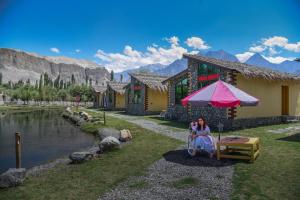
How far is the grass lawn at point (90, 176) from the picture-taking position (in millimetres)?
5980

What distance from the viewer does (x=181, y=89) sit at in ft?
71.9

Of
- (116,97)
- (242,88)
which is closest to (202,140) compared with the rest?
(242,88)

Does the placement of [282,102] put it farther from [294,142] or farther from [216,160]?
[216,160]

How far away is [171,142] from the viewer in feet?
37.4

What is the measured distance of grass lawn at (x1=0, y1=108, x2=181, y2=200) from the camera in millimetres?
5980

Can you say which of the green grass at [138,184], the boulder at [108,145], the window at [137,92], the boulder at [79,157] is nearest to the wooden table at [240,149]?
the green grass at [138,184]

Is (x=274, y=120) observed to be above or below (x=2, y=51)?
below

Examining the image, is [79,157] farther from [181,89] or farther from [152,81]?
[152,81]

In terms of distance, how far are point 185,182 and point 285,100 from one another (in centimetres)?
1644

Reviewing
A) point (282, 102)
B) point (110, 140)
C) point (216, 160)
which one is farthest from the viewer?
point (282, 102)

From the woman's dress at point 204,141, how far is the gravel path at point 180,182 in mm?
435

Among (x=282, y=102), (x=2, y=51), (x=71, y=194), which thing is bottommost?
(x=71, y=194)

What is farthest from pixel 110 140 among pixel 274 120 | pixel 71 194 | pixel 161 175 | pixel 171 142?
pixel 274 120

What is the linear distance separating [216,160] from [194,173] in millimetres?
1592
